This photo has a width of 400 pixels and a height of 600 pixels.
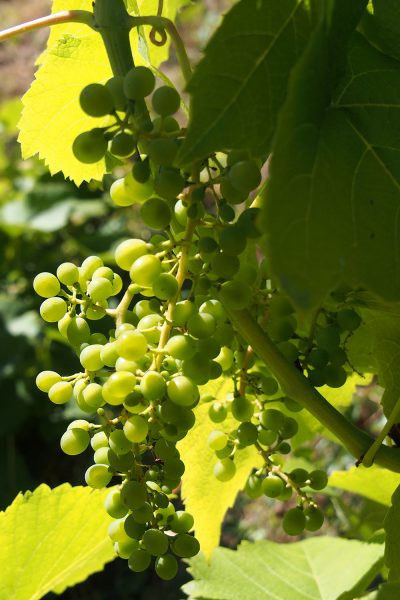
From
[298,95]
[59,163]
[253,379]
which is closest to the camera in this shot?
[298,95]

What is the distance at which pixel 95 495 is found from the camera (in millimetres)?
915

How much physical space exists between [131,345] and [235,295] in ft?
0.27

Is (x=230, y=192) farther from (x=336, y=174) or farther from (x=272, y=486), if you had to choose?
(x=272, y=486)

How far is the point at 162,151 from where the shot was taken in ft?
1.85

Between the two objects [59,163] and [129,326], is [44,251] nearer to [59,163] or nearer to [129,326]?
[59,163]

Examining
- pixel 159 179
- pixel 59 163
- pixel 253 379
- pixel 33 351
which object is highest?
pixel 159 179

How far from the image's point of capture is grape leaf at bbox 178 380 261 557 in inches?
33.4

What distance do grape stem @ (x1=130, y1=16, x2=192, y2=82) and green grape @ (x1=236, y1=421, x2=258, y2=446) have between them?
0.29 m

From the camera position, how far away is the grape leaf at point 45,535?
0.91 m

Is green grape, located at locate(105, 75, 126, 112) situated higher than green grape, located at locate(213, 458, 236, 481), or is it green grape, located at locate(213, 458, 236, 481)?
green grape, located at locate(105, 75, 126, 112)

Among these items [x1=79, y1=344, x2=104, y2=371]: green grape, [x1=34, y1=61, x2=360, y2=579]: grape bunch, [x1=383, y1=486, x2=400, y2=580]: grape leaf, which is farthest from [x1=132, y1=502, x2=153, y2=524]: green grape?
[x1=383, y1=486, x2=400, y2=580]: grape leaf

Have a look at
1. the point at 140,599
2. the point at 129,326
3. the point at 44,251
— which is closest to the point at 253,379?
the point at 129,326

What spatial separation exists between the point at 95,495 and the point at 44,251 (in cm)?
219

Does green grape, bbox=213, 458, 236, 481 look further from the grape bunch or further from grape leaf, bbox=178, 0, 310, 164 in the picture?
grape leaf, bbox=178, 0, 310, 164
